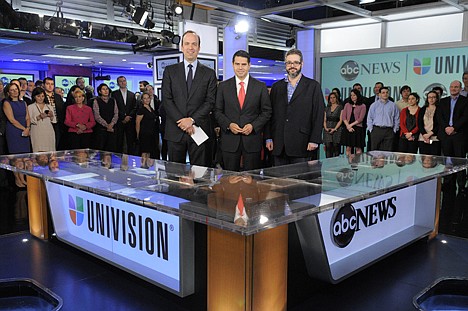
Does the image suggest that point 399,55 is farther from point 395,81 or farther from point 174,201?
point 174,201

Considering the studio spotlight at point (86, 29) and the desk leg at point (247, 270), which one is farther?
the studio spotlight at point (86, 29)

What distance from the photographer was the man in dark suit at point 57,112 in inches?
240

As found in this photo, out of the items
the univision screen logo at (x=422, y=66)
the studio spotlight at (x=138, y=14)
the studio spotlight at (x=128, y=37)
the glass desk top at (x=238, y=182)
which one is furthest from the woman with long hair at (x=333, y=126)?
the glass desk top at (x=238, y=182)

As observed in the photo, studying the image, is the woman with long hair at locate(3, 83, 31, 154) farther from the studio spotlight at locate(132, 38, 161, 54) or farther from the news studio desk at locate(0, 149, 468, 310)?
the news studio desk at locate(0, 149, 468, 310)

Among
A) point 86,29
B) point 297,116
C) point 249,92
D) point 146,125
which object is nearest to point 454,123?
point 297,116

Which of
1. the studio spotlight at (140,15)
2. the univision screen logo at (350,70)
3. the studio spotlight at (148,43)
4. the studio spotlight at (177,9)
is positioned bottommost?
the univision screen logo at (350,70)

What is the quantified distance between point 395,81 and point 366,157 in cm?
543

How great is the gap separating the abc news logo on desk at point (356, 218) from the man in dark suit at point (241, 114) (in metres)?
1.18

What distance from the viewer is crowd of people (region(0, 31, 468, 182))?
3627mm

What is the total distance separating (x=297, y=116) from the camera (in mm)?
3684

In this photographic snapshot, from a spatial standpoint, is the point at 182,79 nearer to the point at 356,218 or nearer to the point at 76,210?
the point at 76,210

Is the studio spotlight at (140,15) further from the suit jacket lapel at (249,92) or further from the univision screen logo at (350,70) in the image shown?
the univision screen logo at (350,70)

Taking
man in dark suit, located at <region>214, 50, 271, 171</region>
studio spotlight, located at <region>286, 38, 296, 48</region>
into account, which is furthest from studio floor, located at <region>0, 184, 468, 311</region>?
studio spotlight, located at <region>286, 38, 296, 48</region>

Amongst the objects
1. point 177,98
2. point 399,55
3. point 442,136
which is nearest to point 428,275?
point 177,98
